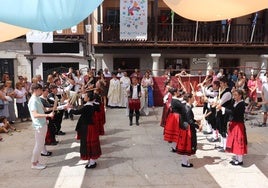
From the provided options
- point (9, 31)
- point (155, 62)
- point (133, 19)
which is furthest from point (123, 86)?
point (9, 31)

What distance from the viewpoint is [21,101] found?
10492 mm

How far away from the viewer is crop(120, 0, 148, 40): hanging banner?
1557cm

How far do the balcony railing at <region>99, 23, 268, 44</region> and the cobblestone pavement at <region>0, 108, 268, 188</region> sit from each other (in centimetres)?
874

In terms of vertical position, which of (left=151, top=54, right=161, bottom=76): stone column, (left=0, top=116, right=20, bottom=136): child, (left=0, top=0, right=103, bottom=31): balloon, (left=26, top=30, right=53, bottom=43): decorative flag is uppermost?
(left=26, top=30, right=53, bottom=43): decorative flag

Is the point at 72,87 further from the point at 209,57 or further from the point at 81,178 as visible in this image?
the point at 209,57

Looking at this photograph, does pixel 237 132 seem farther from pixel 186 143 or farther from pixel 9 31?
pixel 9 31

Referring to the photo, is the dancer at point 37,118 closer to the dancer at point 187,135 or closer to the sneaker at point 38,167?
the sneaker at point 38,167

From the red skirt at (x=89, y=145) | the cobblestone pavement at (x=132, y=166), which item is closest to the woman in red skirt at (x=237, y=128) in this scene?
the cobblestone pavement at (x=132, y=166)

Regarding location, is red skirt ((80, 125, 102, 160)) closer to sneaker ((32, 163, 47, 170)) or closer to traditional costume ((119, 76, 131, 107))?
sneaker ((32, 163, 47, 170))

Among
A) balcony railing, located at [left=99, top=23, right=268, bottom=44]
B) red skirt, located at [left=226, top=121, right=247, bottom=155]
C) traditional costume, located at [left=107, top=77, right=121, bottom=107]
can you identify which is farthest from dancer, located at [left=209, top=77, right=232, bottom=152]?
balcony railing, located at [left=99, top=23, right=268, bottom=44]

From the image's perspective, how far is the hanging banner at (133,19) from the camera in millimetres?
15570

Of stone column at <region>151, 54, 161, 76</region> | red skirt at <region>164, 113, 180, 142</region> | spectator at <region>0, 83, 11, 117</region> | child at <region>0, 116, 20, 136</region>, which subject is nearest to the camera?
red skirt at <region>164, 113, 180, 142</region>

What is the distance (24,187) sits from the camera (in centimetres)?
560

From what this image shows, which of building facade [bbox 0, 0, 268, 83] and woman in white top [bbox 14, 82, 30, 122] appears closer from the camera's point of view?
woman in white top [bbox 14, 82, 30, 122]
